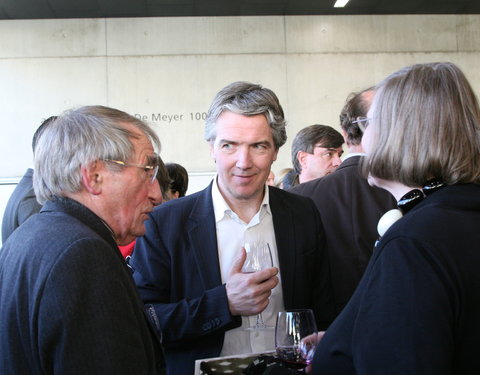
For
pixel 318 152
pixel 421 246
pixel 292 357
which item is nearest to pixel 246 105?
pixel 292 357

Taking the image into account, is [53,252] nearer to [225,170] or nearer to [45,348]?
[45,348]

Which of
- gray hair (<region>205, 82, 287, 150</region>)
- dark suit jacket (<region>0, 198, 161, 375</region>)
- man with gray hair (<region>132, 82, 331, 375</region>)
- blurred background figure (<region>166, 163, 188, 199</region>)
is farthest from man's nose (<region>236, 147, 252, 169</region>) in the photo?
blurred background figure (<region>166, 163, 188, 199</region>)

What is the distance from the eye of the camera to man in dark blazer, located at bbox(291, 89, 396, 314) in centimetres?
270

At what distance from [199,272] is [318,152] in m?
2.15

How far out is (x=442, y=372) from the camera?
1.12m

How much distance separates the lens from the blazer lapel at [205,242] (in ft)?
6.77

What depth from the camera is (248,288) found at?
1.78 metres

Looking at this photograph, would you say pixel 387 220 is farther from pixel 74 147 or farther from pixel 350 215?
pixel 74 147

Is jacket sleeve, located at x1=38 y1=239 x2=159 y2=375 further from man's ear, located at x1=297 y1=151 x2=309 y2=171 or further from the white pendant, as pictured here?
man's ear, located at x1=297 y1=151 x2=309 y2=171

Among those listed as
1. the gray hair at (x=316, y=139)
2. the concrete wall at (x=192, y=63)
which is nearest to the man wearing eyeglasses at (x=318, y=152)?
the gray hair at (x=316, y=139)

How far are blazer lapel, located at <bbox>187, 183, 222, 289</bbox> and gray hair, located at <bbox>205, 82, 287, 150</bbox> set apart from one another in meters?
0.32

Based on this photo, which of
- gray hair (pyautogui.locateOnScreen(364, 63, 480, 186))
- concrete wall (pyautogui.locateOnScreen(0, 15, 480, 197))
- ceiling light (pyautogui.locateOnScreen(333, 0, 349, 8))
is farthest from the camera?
ceiling light (pyautogui.locateOnScreen(333, 0, 349, 8))

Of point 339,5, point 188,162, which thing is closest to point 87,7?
point 188,162

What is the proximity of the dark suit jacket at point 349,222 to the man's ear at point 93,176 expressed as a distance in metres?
1.55
